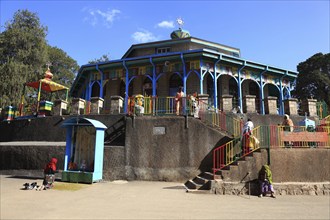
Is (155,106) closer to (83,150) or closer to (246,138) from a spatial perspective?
(83,150)

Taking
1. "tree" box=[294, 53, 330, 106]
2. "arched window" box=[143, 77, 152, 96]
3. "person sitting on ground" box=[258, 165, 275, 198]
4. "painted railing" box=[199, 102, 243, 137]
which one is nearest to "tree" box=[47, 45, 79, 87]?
"arched window" box=[143, 77, 152, 96]

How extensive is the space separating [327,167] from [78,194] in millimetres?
9222

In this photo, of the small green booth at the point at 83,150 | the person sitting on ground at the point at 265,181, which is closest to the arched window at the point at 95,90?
the small green booth at the point at 83,150

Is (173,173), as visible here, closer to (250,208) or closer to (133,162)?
(133,162)

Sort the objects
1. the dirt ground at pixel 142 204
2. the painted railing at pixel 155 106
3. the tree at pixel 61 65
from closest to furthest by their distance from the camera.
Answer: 1. the dirt ground at pixel 142 204
2. the painted railing at pixel 155 106
3. the tree at pixel 61 65

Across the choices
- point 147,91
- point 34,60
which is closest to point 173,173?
point 147,91

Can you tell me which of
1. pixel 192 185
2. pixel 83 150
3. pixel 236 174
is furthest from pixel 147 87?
pixel 236 174

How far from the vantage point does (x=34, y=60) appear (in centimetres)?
2752

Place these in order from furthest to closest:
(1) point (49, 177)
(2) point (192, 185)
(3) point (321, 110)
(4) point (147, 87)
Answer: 1. (4) point (147, 87)
2. (3) point (321, 110)
3. (2) point (192, 185)
4. (1) point (49, 177)

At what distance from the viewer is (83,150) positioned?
35.2 ft

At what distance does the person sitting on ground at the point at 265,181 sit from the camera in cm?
826

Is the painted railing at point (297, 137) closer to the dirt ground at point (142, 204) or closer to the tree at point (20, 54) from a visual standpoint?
the dirt ground at point (142, 204)

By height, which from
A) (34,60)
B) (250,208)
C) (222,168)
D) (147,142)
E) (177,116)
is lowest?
(250,208)

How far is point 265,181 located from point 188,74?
32.9 feet
